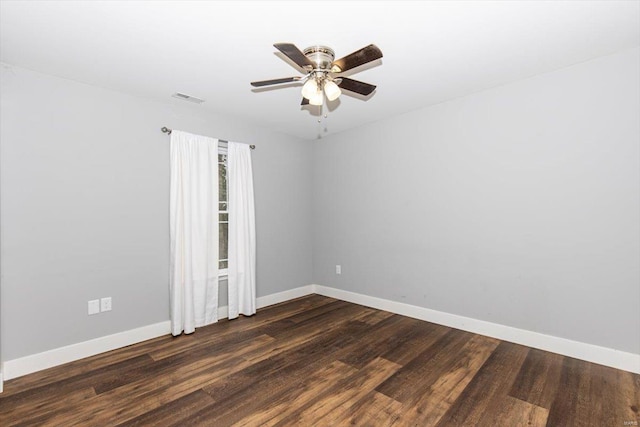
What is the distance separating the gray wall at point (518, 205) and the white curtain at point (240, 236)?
1.55 meters

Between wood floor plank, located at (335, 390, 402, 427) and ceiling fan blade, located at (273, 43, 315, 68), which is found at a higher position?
ceiling fan blade, located at (273, 43, 315, 68)

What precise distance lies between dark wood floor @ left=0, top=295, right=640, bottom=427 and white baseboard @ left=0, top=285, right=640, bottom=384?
0.28 feet

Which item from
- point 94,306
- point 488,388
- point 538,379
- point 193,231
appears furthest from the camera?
point 193,231

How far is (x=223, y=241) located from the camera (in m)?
3.92

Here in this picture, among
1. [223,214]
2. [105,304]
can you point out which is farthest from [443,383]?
[105,304]

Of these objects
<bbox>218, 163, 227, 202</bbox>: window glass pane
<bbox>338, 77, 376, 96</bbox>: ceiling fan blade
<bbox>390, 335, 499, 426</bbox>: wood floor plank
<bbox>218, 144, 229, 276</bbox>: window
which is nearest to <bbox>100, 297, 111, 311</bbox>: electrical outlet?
<bbox>218, 144, 229, 276</bbox>: window

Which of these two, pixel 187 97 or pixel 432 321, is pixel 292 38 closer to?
pixel 187 97

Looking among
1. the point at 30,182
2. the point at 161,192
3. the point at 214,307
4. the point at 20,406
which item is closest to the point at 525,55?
the point at 161,192

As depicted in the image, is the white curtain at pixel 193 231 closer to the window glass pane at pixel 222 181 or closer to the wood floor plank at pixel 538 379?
the window glass pane at pixel 222 181

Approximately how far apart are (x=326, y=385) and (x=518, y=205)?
2.45 meters

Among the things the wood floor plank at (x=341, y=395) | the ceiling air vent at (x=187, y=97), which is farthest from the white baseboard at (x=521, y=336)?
the ceiling air vent at (x=187, y=97)

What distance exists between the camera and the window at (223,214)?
389 centimetres

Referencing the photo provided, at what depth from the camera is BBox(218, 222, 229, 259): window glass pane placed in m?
3.90

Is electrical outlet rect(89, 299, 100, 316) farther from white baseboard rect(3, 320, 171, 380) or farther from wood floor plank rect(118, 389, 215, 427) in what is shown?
wood floor plank rect(118, 389, 215, 427)
